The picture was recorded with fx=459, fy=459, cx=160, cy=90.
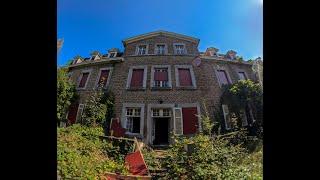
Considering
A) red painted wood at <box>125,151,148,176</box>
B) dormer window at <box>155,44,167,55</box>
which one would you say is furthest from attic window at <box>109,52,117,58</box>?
red painted wood at <box>125,151,148,176</box>

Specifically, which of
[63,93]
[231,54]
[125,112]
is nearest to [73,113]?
[63,93]

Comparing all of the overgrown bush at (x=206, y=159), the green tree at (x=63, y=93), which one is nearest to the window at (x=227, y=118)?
the overgrown bush at (x=206, y=159)

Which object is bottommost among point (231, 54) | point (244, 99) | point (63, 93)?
point (244, 99)

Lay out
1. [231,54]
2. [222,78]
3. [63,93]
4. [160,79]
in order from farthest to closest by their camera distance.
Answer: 1. [63,93]
2. [222,78]
3. [231,54]
4. [160,79]

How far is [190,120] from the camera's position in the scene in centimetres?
527

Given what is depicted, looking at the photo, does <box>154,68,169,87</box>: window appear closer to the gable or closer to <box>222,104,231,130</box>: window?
the gable

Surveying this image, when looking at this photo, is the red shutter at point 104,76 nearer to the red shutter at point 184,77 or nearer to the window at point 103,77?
the window at point 103,77

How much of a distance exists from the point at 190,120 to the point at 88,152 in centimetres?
128

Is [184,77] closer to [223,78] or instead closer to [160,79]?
[160,79]
